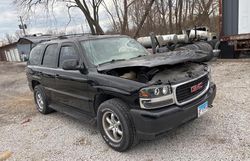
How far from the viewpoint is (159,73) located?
3.44 metres

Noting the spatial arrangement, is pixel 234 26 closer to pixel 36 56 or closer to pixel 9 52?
pixel 36 56

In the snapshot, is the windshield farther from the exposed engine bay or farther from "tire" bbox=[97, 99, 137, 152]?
"tire" bbox=[97, 99, 137, 152]

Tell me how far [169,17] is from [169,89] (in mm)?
19489

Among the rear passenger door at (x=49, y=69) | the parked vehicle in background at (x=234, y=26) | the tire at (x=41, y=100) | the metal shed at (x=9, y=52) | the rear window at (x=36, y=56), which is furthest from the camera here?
the metal shed at (x=9, y=52)

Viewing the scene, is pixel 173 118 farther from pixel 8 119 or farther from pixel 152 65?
pixel 8 119

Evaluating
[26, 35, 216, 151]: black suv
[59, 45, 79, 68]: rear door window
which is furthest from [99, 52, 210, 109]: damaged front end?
[59, 45, 79, 68]: rear door window

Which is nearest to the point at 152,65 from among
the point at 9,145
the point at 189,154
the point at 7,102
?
the point at 189,154

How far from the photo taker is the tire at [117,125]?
10.8ft

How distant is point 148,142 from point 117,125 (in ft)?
2.06

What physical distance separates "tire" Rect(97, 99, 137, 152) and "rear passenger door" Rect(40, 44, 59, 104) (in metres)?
1.84

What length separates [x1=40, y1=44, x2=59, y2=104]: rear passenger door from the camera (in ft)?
16.7

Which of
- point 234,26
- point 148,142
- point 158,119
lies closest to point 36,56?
point 148,142

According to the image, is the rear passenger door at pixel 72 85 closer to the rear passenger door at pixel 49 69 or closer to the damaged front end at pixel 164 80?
the rear passenger door at pixel 49 69

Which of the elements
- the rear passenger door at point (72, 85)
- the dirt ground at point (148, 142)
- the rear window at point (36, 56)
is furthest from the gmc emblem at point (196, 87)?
the rear window at point (36, 56)
